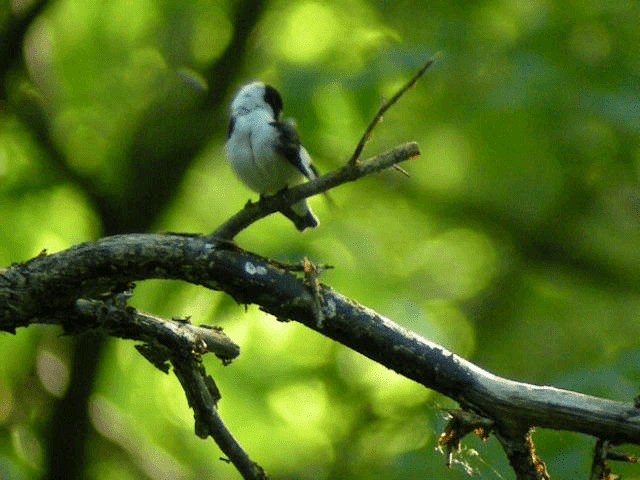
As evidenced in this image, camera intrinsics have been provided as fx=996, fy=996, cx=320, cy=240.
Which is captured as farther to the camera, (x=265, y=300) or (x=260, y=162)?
(x=260, y=162)

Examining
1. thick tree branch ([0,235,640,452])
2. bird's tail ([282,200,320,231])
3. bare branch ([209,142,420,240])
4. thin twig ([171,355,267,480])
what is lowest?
thin twig ([171,355,267,480])

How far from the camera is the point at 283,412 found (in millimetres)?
7684

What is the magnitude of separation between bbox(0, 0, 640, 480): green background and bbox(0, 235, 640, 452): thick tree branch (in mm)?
3536

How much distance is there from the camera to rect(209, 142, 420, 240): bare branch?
3.02 metres

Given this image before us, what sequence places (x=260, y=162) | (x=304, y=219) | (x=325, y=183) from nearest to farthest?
(x=325, y=183) < (x=260, y=162) < (x=304, y=219)

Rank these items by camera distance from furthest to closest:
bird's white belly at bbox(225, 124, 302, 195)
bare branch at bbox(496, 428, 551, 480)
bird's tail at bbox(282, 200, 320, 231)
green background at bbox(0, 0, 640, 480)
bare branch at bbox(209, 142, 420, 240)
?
1. green background at bbox(0, 0, 640, 480)
2. bird's tail at bbox(282, 200, 320, 231)
3. bird's white belly at bbox(225, 124, 302, 195)
4. bare branch at bbox(496, 428, 551, 480)
5. bare branch at bbox(209, 142, 420, 240)

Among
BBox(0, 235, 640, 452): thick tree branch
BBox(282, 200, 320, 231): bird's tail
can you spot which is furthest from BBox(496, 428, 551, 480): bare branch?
BBox(282, 200, 320, 231): bird's tail

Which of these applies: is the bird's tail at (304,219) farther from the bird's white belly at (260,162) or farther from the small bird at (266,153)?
the bird's white belly at (260,162)

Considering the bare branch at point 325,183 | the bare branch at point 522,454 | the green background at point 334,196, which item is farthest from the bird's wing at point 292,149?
the bare branch at point 522,454

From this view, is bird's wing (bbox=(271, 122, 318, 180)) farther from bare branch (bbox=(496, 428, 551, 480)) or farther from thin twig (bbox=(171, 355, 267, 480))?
bare branch (bbox=(496, 428, 551, 480))

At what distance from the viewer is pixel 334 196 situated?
8.53m

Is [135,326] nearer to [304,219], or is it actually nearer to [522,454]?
[522,454]

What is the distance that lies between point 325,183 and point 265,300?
423mm

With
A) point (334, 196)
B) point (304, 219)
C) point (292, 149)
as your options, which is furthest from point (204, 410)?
point (334, 196)
